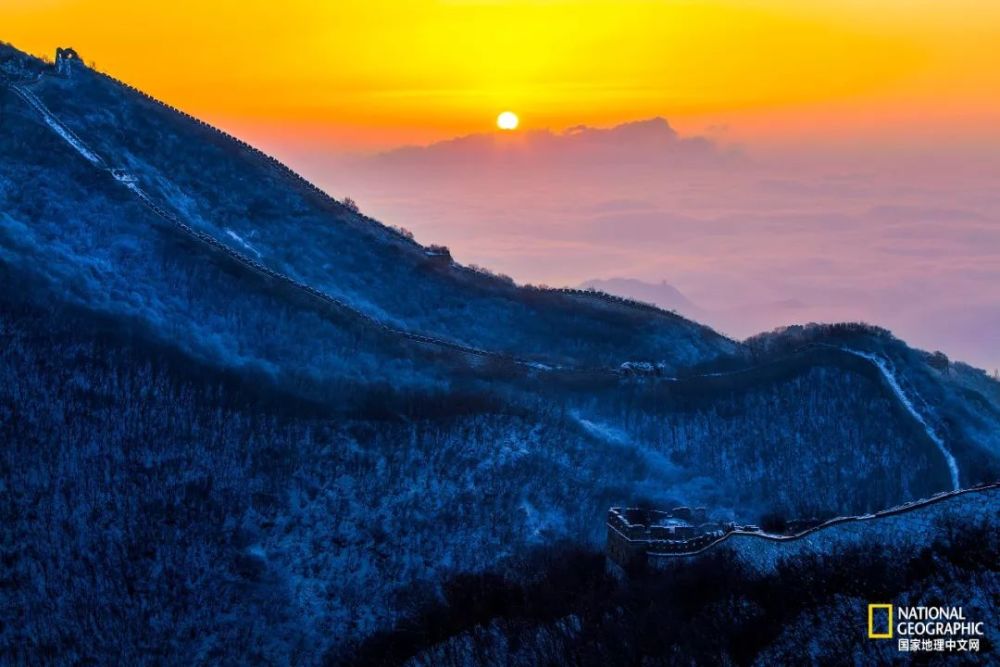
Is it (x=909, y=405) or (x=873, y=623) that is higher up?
(x=909, y=405)

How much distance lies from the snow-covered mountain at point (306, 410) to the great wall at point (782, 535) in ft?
48.8

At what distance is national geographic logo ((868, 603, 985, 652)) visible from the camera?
1282 inches

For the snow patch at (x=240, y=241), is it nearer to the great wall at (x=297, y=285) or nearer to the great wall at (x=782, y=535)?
the great wall at (x=297, y=285)

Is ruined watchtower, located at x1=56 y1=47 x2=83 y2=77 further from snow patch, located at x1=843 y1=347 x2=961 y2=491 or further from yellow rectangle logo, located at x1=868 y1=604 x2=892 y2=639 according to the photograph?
yellow rectangle logo, located at x1=868 y1=604 x2=892 y2=639

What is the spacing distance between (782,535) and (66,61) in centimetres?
8238

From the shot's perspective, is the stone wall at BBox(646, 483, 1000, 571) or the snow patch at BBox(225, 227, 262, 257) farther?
the snow patch at BBox(225, 227, 262, 257)

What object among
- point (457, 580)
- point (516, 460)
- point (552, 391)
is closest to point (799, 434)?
point (552, 391)

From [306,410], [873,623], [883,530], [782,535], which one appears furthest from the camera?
[306,410]

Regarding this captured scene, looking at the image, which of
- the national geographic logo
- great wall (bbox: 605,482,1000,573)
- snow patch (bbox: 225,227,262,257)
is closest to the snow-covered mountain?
snow patch (bbox: 225,227,262,257)

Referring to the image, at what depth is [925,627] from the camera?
A: 33562 millimetres

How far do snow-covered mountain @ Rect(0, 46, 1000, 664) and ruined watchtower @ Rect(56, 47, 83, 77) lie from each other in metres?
0.94

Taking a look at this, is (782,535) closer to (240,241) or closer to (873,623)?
(873,623)

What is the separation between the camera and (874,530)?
38.9 metres

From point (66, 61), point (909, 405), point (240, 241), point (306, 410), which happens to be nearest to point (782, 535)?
point (306, 410)
